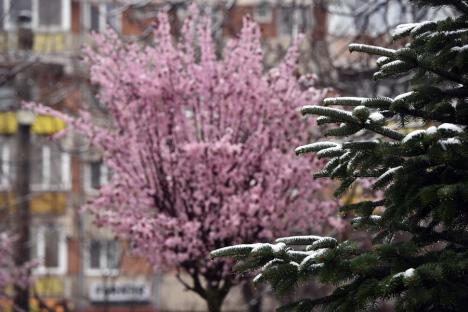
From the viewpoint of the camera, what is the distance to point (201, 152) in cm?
1212

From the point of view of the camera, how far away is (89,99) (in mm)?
33156

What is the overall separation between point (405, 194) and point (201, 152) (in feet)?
18.9

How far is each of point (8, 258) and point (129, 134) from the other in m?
8.41

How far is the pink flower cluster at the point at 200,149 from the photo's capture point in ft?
40.0

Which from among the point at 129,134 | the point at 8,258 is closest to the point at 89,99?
the point at 8,258

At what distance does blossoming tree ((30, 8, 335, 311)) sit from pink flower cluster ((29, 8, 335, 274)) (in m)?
0.01

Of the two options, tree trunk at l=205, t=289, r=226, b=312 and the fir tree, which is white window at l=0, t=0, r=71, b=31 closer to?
tree trunk at l=205, t=289, r=226, b=312

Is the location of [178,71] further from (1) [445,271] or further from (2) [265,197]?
(1) [445,271]

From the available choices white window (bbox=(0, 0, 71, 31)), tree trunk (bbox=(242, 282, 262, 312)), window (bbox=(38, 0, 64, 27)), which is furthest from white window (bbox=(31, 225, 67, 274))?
tree trunk (bbox=(242, 282, 262, 312))

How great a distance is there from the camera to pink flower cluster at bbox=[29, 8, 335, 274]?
1220 centimetres

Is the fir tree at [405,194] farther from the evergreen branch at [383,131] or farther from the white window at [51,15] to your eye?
the white window at [51,15]

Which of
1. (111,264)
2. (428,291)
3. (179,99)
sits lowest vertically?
(111,264)

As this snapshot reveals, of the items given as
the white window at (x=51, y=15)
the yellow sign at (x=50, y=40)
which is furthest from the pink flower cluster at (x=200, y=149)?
the white window at (x=51, y=15)

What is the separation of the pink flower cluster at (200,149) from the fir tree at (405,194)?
5.26 m
